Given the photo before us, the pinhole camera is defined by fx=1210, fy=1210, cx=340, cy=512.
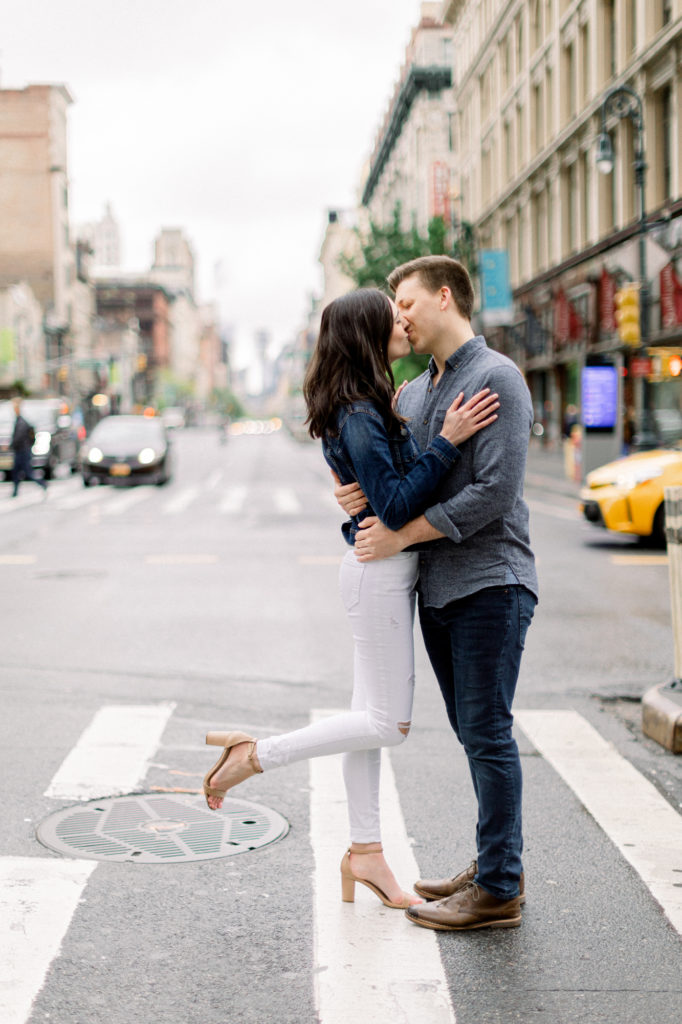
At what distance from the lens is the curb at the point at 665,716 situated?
5703mm

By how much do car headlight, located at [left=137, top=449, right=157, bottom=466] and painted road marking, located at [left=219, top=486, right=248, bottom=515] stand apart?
6.90 ft

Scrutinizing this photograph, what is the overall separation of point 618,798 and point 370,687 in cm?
179

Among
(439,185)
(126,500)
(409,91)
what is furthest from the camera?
(409,91)

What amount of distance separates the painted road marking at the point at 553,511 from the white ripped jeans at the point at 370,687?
15.7 metres

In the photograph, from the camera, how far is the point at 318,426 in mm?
3635

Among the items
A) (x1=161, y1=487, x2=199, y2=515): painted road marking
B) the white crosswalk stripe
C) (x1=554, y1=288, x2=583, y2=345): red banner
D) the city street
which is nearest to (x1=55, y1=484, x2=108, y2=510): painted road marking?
(x1=161, y1=487, x2=199, y2=515): painted road marking

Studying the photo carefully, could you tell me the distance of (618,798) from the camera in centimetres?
500

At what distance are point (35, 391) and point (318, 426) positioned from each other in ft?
281

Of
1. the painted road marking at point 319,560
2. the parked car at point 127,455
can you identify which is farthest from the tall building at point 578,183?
the parked car at point 127,455

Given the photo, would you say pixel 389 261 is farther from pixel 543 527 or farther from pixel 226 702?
pixel 226 702

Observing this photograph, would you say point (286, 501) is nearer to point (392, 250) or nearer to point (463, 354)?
point (463, 354)

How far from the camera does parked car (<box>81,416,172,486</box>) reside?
1195 inches

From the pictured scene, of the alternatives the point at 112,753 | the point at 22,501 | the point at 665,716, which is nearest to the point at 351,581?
the point at 112,753

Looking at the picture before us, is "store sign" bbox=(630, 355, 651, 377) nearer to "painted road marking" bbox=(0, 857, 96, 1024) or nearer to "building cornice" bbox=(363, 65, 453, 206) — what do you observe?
"painted road marking" bbox=(0, 857, 96, 1024)
